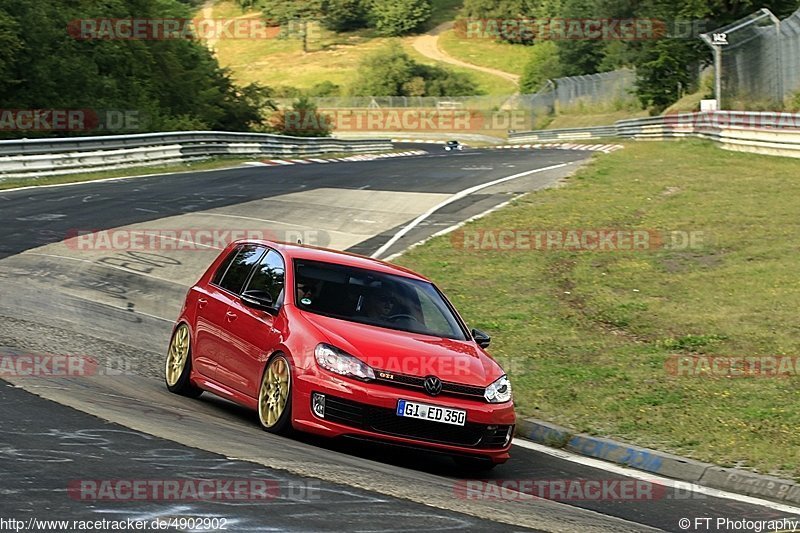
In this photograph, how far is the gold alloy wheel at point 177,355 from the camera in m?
11.3

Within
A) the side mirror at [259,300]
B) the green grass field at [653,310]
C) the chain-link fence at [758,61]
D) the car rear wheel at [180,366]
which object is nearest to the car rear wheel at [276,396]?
the side mirror at [259,300]

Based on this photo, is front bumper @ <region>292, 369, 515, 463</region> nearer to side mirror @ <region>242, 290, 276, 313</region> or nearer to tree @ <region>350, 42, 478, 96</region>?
side mirror @ <region>242, 290, 276, 313</region>

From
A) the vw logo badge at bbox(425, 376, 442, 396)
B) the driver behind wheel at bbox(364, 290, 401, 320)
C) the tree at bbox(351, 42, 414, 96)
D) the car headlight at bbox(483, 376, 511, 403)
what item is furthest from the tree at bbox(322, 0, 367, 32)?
the vw logo badge at bbox(425, 376, 442, 396)

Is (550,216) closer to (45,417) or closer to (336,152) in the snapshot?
(45,417)

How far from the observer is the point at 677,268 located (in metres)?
18.4

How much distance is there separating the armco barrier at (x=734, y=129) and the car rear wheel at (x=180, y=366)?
70.4 feet

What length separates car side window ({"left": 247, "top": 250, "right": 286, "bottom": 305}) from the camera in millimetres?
10289

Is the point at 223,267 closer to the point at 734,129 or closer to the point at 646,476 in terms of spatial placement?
the point at 646,476

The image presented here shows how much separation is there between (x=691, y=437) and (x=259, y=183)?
22.4 metres

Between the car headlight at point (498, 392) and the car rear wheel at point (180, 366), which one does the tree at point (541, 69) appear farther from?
the car headlight at point (498, 392)

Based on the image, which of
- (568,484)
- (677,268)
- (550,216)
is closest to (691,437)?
(568,484)

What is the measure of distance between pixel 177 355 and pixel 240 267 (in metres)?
1.11

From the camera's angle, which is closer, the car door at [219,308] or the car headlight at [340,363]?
the car headlight at [340,363]

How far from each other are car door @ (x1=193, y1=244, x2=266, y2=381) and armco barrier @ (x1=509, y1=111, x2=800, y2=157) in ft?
69.6
